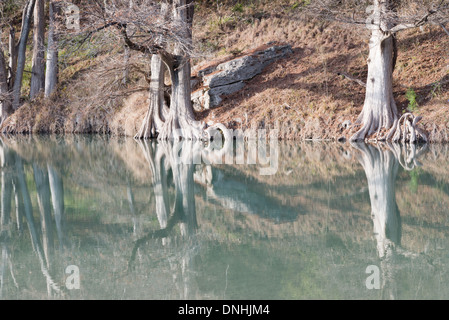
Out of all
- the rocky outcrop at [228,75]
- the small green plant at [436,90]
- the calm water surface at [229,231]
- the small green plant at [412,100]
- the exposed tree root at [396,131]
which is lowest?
the calm water surface at [229,231]

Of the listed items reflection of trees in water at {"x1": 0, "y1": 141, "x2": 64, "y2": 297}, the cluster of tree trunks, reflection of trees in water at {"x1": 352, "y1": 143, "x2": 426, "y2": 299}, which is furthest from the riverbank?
reflection of trees in water at {"x1": 0, "y1": 141, "x2": 64, "y2": 297}

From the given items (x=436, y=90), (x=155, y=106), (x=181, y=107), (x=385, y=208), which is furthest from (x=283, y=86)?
(x=385, y=208)

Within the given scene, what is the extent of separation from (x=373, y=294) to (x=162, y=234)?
303 centimetres

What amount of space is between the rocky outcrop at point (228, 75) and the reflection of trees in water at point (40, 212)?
9.79 meters

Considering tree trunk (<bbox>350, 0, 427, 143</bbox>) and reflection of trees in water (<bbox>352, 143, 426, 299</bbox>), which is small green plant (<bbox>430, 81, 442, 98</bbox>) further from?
reflection of trees in water (<bbox>352, 143, 426, 299</bbox>)

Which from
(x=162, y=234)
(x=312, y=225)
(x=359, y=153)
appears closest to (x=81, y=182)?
(x=162, y=234)

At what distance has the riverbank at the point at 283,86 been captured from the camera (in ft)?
59.8

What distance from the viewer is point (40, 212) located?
26.0ft

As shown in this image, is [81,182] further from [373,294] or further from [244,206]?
[373,294]

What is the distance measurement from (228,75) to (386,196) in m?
14.0

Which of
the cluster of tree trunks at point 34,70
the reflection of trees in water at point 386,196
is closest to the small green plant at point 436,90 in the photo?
the reflection of trees in water at point 386,196

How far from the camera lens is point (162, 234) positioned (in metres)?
6.68

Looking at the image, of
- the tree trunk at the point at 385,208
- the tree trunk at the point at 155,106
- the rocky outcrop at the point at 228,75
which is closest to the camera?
the tree trunk at the point at 385,208

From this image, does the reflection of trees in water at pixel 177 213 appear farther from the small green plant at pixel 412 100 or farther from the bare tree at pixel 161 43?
the small green plant at pixel 412 100
